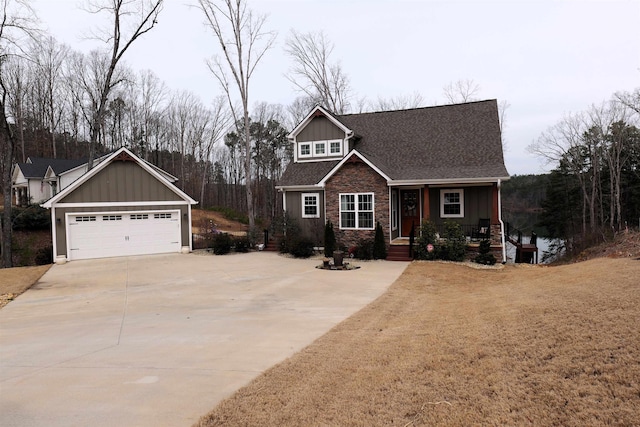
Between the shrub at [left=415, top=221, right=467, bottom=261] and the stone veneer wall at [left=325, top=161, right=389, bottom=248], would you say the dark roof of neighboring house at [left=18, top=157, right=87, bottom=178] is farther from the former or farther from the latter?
the shrub at [left=415, top=221, right=467, bottom=261]

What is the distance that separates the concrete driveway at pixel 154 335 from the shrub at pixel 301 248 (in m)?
2.98

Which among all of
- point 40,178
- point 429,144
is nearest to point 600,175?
point 429,144

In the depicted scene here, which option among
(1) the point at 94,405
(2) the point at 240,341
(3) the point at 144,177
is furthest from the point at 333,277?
(3) the point at 144,177

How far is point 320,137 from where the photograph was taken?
20.6 m

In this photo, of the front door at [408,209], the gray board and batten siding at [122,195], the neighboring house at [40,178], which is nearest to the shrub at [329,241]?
the front door at [408,209]

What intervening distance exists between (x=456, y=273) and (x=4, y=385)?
11783 mm

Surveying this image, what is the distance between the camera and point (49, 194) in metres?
33.1

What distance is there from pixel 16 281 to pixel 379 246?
12.7 metres

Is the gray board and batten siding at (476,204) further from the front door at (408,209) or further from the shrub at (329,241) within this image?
the shrub at (329,241)

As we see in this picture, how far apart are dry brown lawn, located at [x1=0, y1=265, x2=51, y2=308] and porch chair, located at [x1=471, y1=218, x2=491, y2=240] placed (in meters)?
15.7

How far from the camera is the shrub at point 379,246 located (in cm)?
1631

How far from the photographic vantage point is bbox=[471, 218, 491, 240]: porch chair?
15.9 m

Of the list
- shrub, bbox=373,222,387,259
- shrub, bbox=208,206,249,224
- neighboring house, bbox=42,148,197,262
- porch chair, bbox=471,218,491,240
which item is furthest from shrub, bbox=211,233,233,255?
shrub, bbox=208,206,249,224

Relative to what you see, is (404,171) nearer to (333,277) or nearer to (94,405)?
(333,277)
